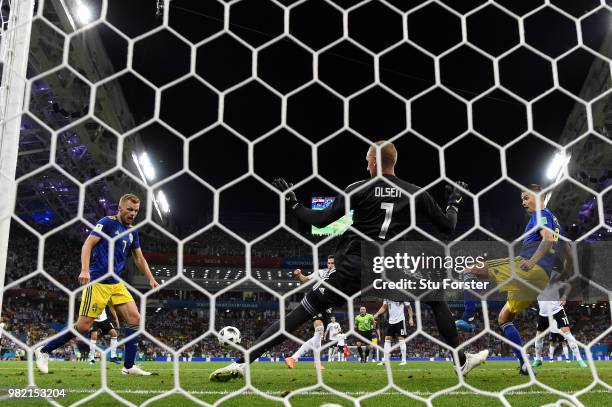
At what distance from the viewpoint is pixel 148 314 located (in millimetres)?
23766

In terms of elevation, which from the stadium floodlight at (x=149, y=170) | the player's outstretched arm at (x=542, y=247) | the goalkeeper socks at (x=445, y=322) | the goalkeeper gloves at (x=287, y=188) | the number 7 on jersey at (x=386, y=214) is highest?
the stadium floodlight at (x=149, y=170)

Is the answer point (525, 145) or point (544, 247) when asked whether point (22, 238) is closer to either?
point (525, 145)

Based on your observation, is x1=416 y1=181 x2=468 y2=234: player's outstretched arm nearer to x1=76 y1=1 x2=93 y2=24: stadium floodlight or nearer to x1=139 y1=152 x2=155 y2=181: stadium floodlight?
x1=76 y1=1 x2=93 y2=24: stadium floodlight

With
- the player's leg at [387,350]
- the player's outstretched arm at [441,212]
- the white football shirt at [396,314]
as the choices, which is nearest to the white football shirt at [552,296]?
the player's leg at [387,350]

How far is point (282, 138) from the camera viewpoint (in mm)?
14992

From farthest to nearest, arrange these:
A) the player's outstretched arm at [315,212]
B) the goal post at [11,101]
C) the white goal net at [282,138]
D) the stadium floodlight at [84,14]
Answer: the stadium floodlight at [84,14] < the white goal net at [282,138] < the player's outstretched arm at [315,212] < the goal post at [11,101]

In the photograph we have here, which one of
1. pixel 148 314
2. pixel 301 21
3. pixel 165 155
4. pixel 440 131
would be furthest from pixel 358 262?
pixel 148 314

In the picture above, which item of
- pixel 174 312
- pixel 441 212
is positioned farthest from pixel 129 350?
pixel 174 312

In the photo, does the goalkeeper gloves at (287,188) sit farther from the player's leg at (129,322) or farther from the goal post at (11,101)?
the player's leg at (129,322)

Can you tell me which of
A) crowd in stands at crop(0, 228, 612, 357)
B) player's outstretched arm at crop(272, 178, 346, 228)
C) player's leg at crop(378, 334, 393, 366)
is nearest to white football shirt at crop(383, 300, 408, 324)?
player's leg at crop(378, 334, 393, 366)

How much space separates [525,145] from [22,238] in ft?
67.0

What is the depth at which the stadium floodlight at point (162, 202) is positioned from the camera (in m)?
23.5

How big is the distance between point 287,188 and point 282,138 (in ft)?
41.3

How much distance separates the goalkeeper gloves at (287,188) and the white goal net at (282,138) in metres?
0.36
